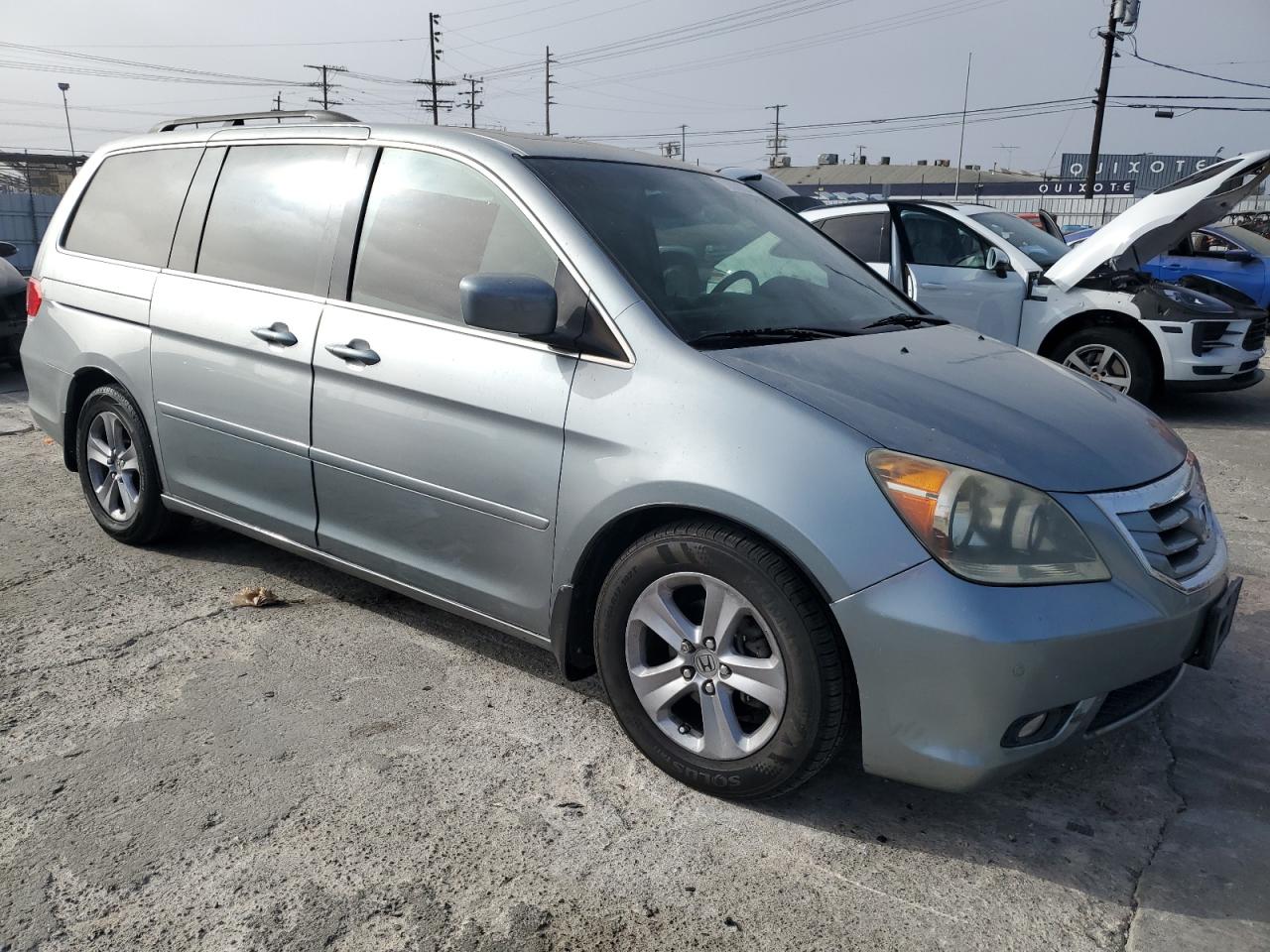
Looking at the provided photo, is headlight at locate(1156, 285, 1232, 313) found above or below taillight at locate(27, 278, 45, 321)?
below

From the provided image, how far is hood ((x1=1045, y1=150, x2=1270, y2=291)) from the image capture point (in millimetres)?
7371

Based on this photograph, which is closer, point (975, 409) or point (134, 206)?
point (975, 409)

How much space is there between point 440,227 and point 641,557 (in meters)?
1.32

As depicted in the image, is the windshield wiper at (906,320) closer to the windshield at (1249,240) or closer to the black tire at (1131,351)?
the black tire at (1131,351)

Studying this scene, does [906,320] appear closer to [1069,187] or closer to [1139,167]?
[1069,187]

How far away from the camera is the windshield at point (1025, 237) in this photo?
8.76 m

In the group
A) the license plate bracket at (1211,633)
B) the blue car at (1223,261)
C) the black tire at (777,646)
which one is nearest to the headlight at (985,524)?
the black tire at (777,646)

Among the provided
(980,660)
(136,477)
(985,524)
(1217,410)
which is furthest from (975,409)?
(1217,410)

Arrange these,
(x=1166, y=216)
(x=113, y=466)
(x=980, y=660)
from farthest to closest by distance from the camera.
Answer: (x=1166, y=216) < (x=113, y=466) < (x=980, y=660)

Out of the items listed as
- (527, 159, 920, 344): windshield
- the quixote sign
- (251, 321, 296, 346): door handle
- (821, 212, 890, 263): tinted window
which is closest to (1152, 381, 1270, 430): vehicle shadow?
(821, 212, 890, 263): tinted window

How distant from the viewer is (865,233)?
848 centimetres

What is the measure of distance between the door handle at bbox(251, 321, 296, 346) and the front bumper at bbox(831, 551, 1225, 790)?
6.96 feet

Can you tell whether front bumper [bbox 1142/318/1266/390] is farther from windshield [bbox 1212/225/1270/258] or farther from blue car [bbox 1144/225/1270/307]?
windshield [bbox 1212/225/1270/258]

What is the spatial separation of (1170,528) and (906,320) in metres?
1.24
